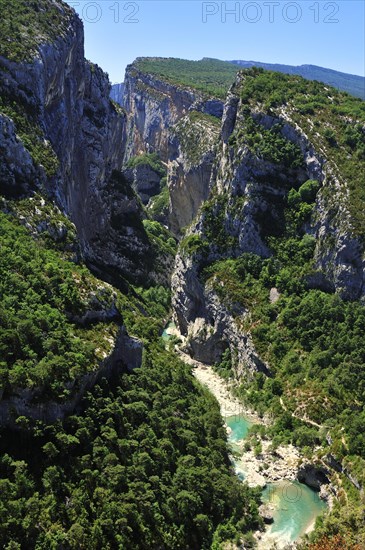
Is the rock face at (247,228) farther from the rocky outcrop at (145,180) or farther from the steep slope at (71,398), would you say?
the rocky outcrop at (145,180)

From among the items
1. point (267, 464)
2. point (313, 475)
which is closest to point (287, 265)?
point (267, 464)

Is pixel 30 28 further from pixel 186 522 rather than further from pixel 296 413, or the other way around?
pixel 186 522

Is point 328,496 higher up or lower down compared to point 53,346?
lower down

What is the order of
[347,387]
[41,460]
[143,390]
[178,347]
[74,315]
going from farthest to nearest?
[178,347] < [347,387] < [143,390] < [74,315] < [41,460]

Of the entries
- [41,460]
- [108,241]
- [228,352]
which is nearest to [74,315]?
[41,460]

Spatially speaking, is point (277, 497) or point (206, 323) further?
point (206, 323)

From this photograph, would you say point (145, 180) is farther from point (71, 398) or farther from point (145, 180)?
point (71, 398)

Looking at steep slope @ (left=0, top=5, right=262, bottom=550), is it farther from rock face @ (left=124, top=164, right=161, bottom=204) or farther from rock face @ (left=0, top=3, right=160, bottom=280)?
rock face @ (left=124, top=164, right=161, bottom=204)

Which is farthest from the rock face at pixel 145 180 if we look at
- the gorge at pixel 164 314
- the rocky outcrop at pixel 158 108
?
the gorge at pixel 164 314

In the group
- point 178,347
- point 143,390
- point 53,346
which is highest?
point 53,346
